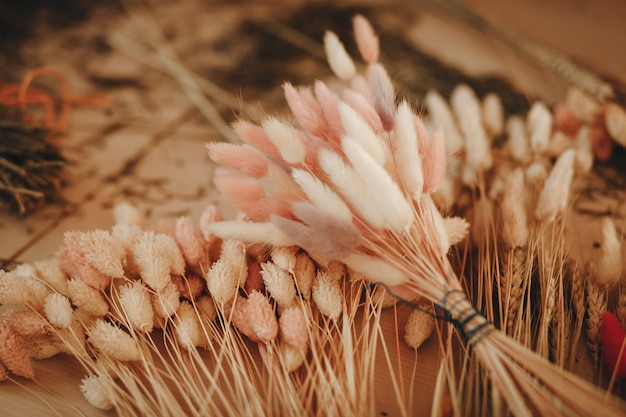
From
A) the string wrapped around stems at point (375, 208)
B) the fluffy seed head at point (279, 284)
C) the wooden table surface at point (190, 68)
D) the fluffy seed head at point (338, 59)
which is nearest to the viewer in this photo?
the string wrapped around stems at point (375, 208)

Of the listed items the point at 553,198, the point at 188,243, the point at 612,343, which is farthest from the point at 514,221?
the point at 188,243

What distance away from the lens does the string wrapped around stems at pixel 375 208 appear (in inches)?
24.6

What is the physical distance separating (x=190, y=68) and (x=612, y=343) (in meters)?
1.17

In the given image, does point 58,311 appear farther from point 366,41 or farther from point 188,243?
point 366,41

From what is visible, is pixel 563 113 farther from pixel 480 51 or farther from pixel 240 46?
→ pixel 240 46

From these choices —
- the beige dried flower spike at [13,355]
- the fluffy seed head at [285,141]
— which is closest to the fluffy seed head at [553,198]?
the fluffy seed head at [285,141]

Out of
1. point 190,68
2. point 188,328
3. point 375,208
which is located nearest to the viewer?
point 375,208

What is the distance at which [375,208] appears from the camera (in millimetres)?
640

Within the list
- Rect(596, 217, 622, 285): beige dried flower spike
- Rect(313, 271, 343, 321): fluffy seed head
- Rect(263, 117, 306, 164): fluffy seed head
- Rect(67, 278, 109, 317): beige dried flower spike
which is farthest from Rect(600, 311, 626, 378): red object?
Rect(67, 278, 109, 317): beige dried flower spike

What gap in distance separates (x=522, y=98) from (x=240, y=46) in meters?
0.78

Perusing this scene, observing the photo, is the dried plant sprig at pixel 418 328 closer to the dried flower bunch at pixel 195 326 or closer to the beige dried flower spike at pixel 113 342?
the dried flower bunch at pixel 195 326

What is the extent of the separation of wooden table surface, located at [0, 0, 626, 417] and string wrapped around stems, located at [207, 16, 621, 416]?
0.34 m

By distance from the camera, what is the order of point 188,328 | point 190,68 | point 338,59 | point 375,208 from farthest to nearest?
point 190,68, point 338,59, point 188,328, point 375,208

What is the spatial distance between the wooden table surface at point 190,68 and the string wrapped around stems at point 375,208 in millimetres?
335
